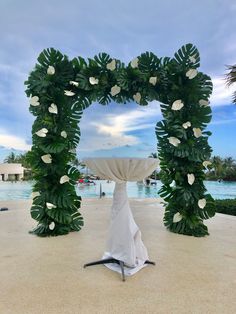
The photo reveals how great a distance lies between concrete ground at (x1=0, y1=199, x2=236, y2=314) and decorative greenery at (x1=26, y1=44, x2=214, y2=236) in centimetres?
44

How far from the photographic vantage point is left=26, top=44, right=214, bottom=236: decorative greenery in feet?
12.3

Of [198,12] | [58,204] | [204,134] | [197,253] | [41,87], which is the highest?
[198,12]

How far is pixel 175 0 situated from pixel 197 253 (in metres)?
4.71

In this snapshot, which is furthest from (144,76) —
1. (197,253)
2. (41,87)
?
(197,253)

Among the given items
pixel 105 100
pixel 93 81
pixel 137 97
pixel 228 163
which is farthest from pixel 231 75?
pixel 228 163

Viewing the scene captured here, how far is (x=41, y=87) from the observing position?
12.1 ft

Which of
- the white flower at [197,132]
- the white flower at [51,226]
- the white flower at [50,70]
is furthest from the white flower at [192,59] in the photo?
the white flower at [51,226]

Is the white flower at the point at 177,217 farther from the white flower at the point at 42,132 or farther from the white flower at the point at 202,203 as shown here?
the white flower at the point at 42,132

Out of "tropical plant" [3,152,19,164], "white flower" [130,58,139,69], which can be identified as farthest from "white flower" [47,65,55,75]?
"tropical plant" [3,152,19,164]

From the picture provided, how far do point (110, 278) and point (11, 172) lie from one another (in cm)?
2372

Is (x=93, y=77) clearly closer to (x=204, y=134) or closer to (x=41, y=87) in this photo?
(x=41, y=87)

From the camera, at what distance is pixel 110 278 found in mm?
2316

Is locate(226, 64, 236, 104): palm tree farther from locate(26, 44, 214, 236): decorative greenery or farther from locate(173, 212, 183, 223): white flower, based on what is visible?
locate(173, 212, 183, 223): white flower

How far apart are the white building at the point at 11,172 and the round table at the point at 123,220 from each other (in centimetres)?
2245
